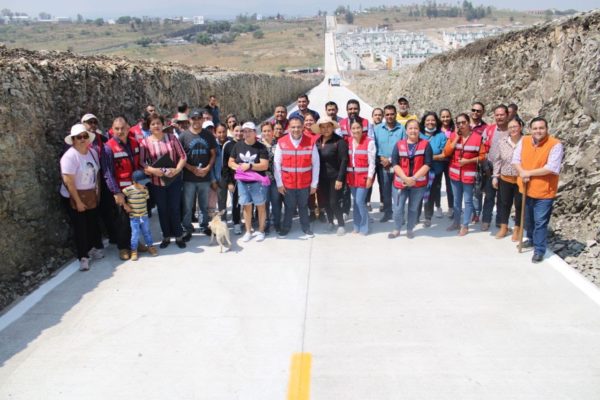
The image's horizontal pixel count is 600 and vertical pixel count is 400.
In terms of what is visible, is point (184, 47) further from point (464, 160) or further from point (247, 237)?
point (464, 160)

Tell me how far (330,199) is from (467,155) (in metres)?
1.97

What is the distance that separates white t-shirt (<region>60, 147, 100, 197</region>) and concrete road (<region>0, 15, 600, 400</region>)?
39.6 inches

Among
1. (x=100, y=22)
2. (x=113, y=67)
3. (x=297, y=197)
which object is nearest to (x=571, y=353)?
(x=297, y=197)

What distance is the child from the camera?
19.5ft

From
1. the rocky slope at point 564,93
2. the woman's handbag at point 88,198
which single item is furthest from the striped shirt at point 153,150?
the rocky slope at point 564,93

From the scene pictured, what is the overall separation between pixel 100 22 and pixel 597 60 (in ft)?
495

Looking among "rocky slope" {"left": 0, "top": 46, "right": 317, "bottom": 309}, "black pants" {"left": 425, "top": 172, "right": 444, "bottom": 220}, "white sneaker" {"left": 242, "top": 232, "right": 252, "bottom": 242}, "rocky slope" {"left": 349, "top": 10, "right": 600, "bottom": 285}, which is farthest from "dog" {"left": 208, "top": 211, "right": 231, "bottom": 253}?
"rocky slope" {"left": 349, "top": 10, "right": 600, "bottom": 285}

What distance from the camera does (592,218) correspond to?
6430 millimetres

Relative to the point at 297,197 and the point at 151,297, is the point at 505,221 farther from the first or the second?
the point at 151,297

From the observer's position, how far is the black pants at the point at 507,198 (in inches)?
252

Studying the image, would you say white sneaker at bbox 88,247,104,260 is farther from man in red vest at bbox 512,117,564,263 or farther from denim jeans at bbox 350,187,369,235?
man in red vest at bbox 512,117,564,263

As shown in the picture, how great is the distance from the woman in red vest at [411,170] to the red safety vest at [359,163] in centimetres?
38

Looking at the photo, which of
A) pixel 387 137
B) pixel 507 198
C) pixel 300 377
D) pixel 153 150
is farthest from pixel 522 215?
pixel 153 150

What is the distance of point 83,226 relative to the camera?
18.8 ft
